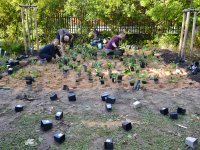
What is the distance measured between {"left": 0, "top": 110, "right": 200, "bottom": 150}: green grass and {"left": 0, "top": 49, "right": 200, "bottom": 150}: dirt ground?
0.27 feet

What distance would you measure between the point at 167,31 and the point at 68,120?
8896 millimetres

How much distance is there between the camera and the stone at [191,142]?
437 cm

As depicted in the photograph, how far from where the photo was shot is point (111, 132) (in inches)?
191

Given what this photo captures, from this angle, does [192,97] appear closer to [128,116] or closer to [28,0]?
[128,116]

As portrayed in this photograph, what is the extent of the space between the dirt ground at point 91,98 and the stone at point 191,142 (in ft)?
1.41

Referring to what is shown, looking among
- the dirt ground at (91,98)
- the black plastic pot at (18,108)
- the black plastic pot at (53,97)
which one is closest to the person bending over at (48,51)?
the dirt ground at (91,98)

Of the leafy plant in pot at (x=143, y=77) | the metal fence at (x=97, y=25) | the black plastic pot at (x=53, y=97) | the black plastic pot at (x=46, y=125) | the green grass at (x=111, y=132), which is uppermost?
the metal fence at (x=97, y=25)

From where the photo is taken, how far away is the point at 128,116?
5410mm

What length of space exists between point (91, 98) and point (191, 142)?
245cm

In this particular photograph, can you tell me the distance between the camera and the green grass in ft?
14.8

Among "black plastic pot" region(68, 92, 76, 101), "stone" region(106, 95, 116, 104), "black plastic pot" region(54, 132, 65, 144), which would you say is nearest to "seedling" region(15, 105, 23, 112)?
"black plastic pot" region(68, 92, 76, 101)

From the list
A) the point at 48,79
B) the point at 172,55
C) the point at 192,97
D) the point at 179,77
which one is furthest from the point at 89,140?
the point at 172,55

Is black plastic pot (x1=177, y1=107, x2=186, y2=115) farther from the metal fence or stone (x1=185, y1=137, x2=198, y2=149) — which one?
the metal fence

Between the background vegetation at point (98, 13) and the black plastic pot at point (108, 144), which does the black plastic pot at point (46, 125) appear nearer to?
the black plastic pot at point (108, 144)
